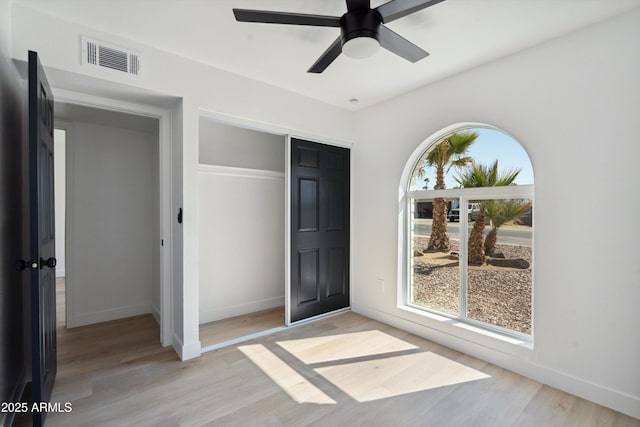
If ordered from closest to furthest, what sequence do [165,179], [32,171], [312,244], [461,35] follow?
[32,171] → [461,35] → [165,179] → [312,244]

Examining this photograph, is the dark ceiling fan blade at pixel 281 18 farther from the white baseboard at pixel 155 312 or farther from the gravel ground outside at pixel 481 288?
the white baseboard at pixel 155 312

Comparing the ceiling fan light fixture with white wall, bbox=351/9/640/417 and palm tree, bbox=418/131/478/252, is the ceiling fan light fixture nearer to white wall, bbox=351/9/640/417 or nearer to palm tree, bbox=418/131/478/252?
white wall, bbox=351/9/640/417

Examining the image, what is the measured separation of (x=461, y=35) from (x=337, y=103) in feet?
5.33

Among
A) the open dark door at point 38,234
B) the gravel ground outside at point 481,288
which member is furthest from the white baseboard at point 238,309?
the gravel ground outside at point 481,288

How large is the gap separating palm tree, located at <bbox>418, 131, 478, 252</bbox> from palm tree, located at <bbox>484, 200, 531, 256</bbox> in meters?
0.40

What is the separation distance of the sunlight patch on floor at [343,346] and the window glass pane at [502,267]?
2.59 feet

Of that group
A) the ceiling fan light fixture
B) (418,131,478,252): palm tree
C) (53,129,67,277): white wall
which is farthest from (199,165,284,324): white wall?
(53,129,67,277): white wall

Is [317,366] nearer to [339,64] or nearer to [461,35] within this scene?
[339,64]

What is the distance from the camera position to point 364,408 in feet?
6.54

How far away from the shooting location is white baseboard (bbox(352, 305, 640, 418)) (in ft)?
6.46

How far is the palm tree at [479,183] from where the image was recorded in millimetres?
2736

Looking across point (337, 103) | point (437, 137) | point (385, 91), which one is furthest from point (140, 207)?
point (437, 137)

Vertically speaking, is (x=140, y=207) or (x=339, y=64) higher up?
(x=339, y=64)

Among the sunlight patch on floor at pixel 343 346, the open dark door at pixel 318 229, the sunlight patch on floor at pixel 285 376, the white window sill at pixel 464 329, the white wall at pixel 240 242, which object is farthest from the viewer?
the white wall at pixel 240 242
